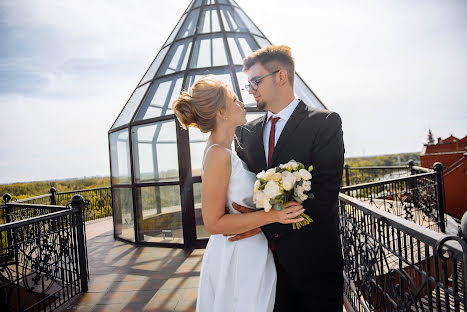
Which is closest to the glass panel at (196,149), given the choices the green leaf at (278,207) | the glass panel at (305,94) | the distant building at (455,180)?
the glass panel at (305,94)

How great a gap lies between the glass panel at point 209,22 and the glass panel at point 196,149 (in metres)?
3.28

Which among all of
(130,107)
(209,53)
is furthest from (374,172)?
(130,107)

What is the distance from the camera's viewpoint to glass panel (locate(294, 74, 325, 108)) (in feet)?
22.1

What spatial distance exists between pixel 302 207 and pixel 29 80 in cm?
2857

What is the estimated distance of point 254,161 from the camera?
7.46ft

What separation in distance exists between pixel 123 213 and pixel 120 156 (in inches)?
62.1

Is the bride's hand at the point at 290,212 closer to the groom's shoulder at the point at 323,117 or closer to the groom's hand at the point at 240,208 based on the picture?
the groom's hand at the point at 240,208

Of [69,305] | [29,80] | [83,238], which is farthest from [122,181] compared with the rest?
[29,80]

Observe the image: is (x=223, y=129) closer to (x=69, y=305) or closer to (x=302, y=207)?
(x=302, y=207)

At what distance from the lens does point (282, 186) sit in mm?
1624

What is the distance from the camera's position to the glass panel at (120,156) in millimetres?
6945

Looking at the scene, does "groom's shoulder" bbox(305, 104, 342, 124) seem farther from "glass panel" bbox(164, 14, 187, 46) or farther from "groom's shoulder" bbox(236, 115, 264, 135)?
"glass panel" bbox(164, 14, 187, 46)

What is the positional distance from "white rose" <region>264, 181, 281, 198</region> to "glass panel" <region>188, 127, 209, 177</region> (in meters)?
4.67

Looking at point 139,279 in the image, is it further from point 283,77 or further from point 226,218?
point 283,77
